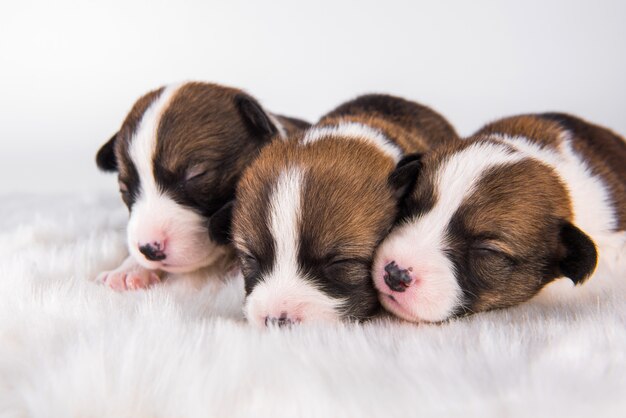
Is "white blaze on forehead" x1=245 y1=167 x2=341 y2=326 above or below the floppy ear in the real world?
above

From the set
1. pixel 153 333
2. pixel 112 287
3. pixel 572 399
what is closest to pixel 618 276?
pixel 572 399

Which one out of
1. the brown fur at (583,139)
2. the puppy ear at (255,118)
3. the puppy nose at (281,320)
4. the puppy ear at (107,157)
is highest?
the brown fur at (583,139)

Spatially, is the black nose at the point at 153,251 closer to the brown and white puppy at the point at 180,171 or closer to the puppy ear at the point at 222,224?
the brown and white puppy at the point at 180,171

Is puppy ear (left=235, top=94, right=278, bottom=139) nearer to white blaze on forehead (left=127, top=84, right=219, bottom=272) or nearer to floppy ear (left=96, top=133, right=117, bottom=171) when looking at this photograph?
white blaze on forehead (left=127, top=84, right=219, bottom=272)

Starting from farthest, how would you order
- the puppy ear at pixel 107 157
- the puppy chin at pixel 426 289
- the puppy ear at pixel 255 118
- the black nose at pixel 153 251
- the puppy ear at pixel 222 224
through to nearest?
1. the puppy ear at pixel 107 157
2. the puppy ear at pixel 255 118
3. the black nose at pixel 153 251
4. the puppy ear at pixel 222 224
5. the puppy chin at pixel 426 289

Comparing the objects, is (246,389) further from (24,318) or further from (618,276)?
(618,276)

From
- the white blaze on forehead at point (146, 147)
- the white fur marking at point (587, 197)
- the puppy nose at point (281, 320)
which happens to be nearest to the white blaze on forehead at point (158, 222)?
the white blaze on forehead at point (146, 147)

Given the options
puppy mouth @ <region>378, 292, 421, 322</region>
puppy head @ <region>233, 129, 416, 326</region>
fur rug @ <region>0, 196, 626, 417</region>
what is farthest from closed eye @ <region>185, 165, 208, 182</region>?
puppy mouth @ <region>378, 292, 421, 322</region>

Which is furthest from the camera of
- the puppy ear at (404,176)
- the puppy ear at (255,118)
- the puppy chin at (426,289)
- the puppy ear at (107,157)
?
the puppy ear at (107,157)
